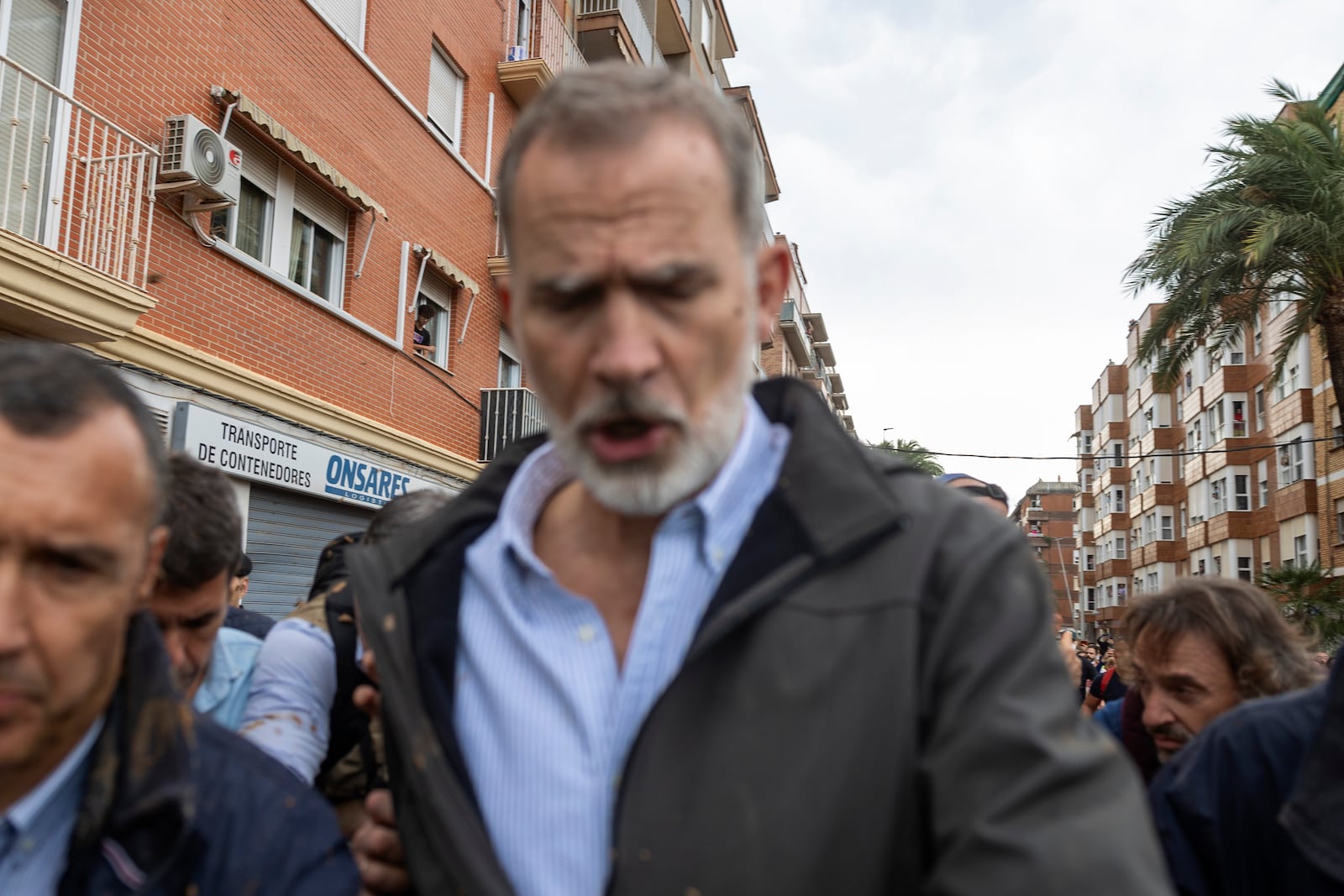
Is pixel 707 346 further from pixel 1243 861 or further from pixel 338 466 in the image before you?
pixel 338 466

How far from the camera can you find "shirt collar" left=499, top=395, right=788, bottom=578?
142 cm

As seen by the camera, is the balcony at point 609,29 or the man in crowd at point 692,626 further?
the balcony at point 609,29

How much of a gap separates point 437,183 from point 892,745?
13.1 m

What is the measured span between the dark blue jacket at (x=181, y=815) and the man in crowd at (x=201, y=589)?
0.65 meters

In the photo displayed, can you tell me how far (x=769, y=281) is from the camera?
1585 mm

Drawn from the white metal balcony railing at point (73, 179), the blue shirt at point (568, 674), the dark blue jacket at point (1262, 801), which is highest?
the white metal balcony railing at point (73, 179)

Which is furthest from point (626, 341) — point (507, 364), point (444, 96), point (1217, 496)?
point (1217, 496)

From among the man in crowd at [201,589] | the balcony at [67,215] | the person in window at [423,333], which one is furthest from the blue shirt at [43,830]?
the person in window at [423,333]

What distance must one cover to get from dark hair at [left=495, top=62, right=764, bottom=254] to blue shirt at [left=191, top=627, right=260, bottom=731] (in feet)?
4.30

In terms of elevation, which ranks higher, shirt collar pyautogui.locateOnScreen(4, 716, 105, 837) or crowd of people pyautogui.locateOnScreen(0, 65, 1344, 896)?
crowd of people pyautogui.locateOnScreen(0, 65, 1344, 896)

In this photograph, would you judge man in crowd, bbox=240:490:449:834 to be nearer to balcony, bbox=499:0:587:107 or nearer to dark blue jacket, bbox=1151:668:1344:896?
dark blue jacket, bbox=1151:668:1344:896

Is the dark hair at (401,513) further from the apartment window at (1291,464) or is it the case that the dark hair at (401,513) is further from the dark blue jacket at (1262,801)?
the apartment window at (1291,464)

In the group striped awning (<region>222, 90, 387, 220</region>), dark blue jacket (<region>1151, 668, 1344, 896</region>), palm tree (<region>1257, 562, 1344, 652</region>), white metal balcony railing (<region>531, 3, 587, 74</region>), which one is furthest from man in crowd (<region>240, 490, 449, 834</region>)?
palm tree (<region>1257, 562, 1344, 652</region>)

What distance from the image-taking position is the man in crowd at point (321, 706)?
2117 millimetres
